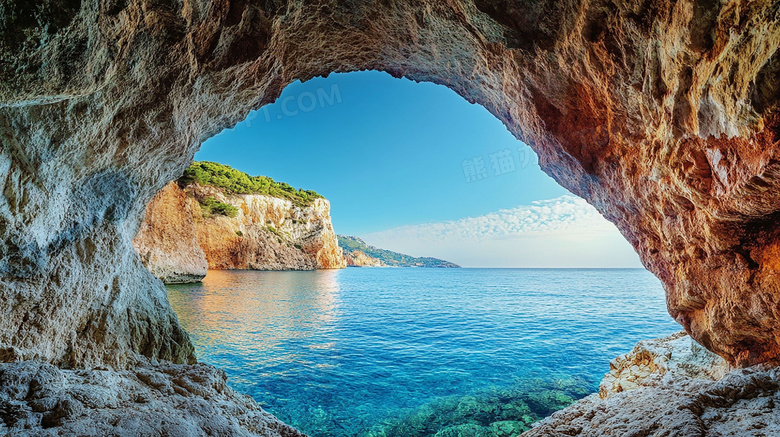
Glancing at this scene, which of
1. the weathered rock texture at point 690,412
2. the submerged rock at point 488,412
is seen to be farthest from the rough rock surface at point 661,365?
the weathered rock texture at point 690,412

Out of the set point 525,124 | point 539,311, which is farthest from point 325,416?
point 539,311

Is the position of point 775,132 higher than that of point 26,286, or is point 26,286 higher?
point 775,132

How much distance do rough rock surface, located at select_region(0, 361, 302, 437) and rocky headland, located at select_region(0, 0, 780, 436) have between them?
45 mm

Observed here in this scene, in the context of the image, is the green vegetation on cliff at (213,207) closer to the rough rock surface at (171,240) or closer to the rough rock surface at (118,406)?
the rough rock surface at (171,240)

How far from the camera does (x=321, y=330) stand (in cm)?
1458

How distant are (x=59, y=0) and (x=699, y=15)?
4.54 m

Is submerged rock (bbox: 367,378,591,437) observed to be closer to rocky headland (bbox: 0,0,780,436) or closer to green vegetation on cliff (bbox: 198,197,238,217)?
rocky headland (bbox: 0,0,780,436)

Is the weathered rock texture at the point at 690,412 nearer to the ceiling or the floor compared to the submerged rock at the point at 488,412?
nearer to the ceiling

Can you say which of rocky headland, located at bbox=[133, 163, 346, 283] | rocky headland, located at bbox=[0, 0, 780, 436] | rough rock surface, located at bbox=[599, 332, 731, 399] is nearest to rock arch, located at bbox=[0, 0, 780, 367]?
rocky headland, located at bbox=[0, 0, 780, 436]

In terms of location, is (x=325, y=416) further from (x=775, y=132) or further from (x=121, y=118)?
(x=775, y=132)

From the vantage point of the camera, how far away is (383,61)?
236 inches

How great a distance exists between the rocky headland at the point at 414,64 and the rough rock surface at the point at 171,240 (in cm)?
2718

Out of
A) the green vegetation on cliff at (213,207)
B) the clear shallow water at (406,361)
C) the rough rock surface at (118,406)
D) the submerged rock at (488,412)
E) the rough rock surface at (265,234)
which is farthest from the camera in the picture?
the rough rock surface at (265,234)

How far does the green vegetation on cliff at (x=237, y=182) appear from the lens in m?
46.4
